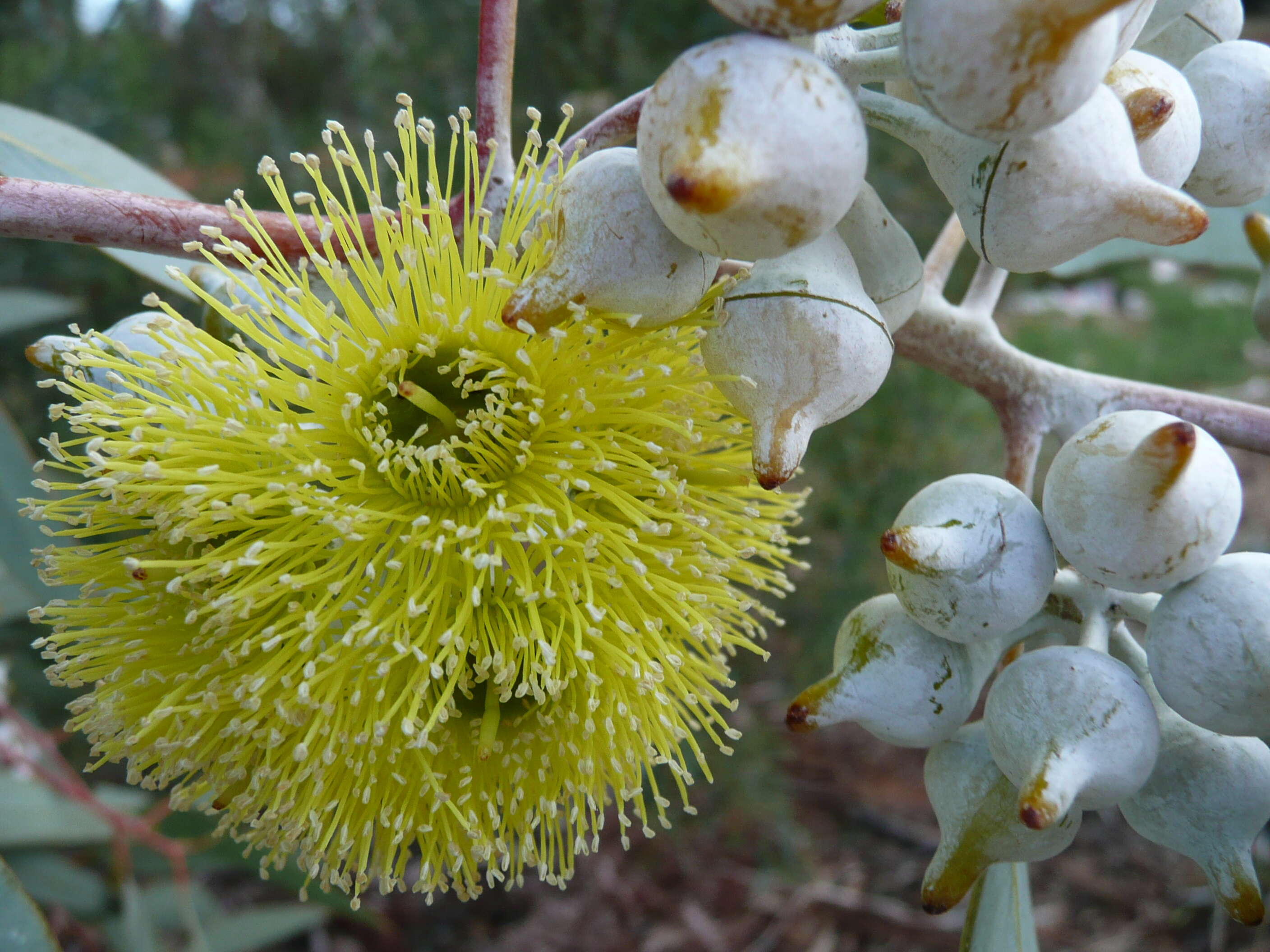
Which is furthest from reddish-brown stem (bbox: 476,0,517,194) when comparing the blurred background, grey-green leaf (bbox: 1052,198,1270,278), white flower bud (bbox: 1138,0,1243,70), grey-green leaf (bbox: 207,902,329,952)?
grey-green leaf (bbox: 207,902,329,952)

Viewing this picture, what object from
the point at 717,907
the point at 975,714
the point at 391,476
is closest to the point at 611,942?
the point at 717,907

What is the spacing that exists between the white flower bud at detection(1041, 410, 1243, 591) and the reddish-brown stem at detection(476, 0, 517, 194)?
0.42 metres

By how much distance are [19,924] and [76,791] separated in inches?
30.2

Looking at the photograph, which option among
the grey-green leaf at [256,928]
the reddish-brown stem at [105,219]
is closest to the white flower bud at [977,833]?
the reddish-brown stem at [105,219]

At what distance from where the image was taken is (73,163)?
3.07 ft

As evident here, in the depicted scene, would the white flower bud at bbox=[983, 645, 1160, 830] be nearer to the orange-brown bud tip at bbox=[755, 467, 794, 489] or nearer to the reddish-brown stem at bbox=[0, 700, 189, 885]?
the orange-brown bud tip at bbox=[755, 467, 794, 489]

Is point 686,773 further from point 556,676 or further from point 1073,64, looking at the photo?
point 1073,64

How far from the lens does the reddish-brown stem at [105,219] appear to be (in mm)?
651

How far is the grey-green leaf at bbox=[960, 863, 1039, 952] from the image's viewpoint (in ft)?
2.71

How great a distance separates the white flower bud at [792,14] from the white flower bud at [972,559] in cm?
28

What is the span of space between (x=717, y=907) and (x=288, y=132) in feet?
7.83

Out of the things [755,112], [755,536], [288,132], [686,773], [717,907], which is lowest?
[717,907]

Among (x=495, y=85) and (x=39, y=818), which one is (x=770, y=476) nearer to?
(x=495, y=85)

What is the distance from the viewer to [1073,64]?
0.43m
